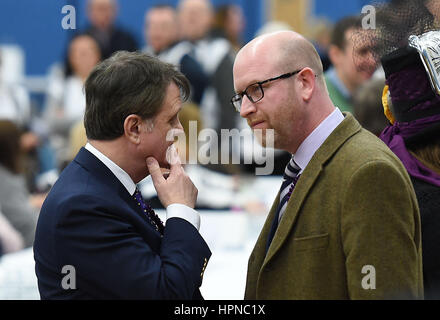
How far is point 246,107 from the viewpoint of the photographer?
234cm

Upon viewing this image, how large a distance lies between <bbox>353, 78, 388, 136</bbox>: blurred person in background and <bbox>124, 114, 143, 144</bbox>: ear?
153 cm

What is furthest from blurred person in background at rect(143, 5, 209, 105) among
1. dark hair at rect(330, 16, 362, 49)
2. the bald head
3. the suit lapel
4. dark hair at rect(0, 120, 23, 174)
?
the suit lapel

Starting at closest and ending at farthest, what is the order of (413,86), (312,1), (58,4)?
(413,86), (58,4), (312,1)

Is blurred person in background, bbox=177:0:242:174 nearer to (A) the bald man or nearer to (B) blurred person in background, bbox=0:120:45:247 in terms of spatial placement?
(B) blurred person in background, bbox=0:120:45:247

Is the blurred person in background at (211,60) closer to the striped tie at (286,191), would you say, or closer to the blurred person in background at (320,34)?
the blurred person in background at (320,34)

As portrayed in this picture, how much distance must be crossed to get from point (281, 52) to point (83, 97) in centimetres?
495

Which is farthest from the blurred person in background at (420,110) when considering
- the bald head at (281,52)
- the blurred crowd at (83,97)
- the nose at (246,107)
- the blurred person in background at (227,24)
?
the blurred person in background at (227,24)

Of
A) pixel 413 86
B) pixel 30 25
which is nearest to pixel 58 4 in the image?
pixel 30 25

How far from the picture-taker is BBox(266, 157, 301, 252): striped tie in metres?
2.35

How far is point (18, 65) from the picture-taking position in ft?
35.2

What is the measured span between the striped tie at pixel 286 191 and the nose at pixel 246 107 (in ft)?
0.71

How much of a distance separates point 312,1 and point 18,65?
4.79 m

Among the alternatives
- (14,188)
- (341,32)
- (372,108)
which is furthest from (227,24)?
(372,108)
